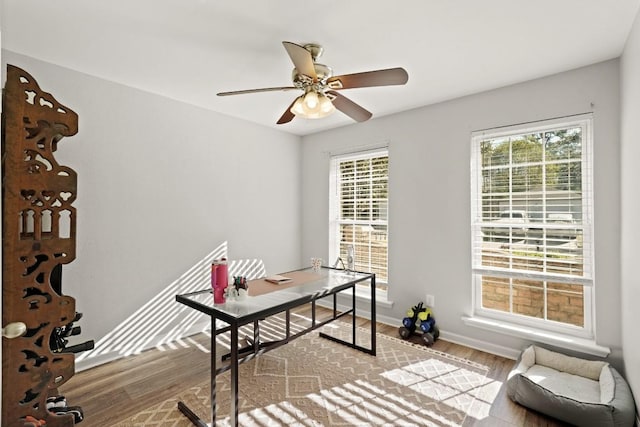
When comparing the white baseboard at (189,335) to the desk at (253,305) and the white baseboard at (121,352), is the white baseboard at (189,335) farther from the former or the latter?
the desk at (253,305)

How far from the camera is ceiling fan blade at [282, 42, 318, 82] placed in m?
1.66

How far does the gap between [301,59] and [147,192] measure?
2.13 m

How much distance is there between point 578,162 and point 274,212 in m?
3.29

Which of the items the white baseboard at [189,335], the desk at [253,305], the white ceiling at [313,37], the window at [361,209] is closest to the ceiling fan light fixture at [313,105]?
the white ceiling at [313,37]

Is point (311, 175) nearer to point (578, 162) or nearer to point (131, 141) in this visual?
point (131, 141)

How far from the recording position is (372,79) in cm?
195

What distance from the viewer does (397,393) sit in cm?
233

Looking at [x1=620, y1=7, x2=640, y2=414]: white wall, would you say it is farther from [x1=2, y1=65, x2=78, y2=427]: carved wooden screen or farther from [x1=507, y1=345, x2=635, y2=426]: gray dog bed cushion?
[x1=2, y1=65, x2=78, y2=427]: carved wooden screen

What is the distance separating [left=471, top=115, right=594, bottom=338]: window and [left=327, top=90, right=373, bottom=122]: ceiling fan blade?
1.37m

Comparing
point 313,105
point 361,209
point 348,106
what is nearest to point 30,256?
point 313,105

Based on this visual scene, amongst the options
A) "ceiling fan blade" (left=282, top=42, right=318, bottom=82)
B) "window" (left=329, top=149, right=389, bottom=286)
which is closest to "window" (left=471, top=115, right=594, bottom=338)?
"window" (left=329, top=149, right=389, bottom=286)

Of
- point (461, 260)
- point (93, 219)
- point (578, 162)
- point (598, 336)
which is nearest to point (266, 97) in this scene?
point (93, 219)

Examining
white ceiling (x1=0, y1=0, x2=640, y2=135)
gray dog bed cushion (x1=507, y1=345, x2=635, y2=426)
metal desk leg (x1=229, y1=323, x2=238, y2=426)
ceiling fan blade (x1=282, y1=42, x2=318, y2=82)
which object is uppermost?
white ceiling (x1=0, y1=0, x2=640, y2=135)

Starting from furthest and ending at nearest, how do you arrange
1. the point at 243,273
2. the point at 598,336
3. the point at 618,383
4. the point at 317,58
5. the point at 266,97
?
the point at 243,273 → the point at 266,97 → the point at 598,336 → the point at 317,58 → the point at 618,383
